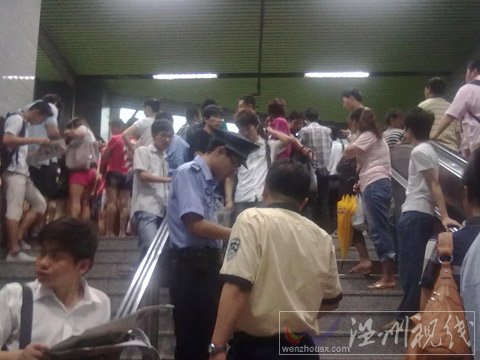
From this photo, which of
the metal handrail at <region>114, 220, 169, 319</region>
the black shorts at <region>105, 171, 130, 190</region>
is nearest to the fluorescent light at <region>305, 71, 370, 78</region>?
the black shorts at <region>105, 171, 130, 190</region>

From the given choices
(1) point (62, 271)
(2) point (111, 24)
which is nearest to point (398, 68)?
(2) point (111, 24)

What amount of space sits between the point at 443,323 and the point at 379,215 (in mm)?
2663

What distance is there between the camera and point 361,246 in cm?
598

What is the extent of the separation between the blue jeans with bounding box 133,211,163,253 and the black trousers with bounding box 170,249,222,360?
1.64m

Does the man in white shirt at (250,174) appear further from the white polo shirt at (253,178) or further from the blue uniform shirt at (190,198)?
the blue uniform shirt at (190,198)

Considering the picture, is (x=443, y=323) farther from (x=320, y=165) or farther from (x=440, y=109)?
(x=320, y=165)

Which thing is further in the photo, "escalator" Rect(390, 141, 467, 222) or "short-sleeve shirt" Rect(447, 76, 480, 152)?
"short-sleeve shirt" Rect(447, 76, 480, 152)

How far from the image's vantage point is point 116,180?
24.9 feet

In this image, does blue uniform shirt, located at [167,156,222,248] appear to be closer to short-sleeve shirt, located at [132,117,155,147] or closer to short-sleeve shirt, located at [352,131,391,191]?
short-sleeve shirt, located at [352,131,391,191]

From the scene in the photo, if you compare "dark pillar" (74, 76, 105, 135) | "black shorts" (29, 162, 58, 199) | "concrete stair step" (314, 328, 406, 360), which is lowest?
"concrete stair step" (314, 328, 406, 360)

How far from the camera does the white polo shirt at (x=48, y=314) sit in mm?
2291

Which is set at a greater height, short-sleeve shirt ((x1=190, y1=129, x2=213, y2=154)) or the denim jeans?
short-sleeve shirt ((x1=190, y1=129, x2=213, y2=154))

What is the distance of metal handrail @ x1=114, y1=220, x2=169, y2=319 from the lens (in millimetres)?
3601

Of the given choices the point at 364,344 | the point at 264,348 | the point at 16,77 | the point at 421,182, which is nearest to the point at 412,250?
the point at 421,182
